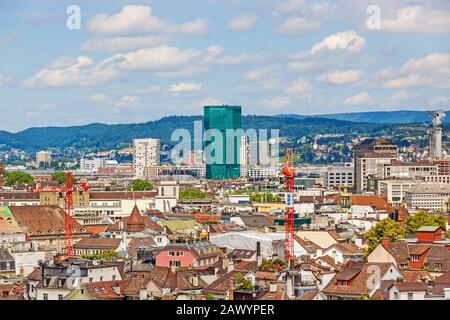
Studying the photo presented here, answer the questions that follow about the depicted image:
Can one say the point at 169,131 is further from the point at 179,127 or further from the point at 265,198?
the point at 265,198

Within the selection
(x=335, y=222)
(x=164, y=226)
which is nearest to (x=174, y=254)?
(x=164, y=226)

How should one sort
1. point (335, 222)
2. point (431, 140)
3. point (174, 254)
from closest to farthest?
point (174, 254), point (335, 222), point (431, 140)

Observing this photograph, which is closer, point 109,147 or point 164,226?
point 164,226

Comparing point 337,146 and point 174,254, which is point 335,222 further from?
point 337,146

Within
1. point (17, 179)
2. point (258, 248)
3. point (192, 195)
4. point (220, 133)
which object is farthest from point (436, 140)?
point (258, 248)

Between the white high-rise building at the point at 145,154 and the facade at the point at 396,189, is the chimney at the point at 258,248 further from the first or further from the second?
the white high-rise building at the point at 145,154

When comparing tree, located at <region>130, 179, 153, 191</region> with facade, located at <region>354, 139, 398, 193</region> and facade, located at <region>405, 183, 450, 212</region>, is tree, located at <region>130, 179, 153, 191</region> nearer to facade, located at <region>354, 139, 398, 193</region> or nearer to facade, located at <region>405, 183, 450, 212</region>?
facade, located at <region>354, 139, 398, 193</region>

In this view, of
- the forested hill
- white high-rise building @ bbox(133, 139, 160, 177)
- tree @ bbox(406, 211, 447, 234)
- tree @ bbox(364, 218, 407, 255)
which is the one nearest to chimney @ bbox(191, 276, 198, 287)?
tree @ bbox(364, 218, 407, 255)
